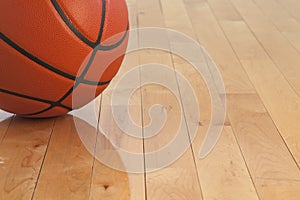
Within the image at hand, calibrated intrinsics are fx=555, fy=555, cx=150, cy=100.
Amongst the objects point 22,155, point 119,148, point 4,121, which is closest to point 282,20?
point 119,148

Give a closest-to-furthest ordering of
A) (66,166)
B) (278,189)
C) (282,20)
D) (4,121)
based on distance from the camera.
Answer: (278,189) → (66,166) → (4,121) → (282,20)

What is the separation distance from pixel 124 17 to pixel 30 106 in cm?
43

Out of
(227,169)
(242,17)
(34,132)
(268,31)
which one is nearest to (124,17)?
(34,132)

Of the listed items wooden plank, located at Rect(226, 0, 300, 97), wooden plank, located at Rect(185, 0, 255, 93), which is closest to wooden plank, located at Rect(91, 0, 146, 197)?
wooden plank, located at Rect(185, 0, 255, 93)

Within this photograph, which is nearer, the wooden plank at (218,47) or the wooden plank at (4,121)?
the wooden plank at (4,121)

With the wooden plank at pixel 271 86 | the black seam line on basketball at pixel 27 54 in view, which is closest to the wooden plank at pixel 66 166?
the black seam line on basketball at pixel 27 54

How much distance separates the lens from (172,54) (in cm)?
259

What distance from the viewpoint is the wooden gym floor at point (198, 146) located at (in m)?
1.58

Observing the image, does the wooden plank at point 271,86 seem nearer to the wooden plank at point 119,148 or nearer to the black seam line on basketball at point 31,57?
the wooden plank at point 119,148

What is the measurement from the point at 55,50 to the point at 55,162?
→ 0.34 meters

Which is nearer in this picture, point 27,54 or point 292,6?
point 27,54

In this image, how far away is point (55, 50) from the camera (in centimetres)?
169

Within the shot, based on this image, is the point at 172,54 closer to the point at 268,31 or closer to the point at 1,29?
the point at 268,31

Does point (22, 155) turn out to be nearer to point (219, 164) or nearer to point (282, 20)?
point (219, 164)
